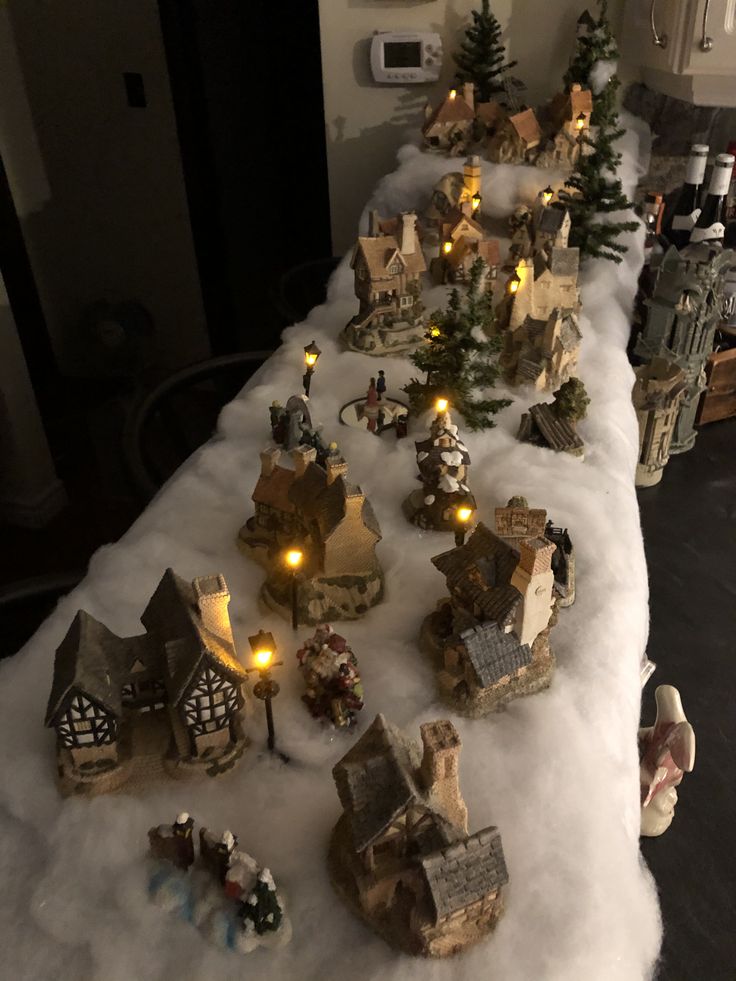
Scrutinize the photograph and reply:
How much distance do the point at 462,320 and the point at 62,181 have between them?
2817mm

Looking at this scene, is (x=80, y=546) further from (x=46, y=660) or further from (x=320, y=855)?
(x=320, y=855)

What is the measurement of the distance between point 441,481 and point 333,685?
0.53 m

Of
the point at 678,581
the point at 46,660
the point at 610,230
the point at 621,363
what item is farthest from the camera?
the point at 610,230

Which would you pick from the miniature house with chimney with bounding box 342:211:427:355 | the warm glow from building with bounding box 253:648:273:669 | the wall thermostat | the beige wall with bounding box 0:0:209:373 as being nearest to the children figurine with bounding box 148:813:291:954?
the warm glow from building with bounding box 253:648:273:669

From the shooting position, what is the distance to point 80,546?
11.4ft

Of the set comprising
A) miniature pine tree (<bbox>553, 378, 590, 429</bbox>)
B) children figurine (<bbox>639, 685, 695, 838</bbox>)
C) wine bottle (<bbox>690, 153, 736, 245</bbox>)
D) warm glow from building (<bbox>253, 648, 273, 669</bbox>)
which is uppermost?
wine bottle (<bbox>690, 153, 736, 245</bbox>)

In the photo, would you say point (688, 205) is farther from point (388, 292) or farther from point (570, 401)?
point (570, 401)

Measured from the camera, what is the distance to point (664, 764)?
154 centimetres

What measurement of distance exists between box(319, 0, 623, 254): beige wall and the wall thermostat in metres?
0.05

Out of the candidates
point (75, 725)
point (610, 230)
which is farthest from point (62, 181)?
point (75, 725)

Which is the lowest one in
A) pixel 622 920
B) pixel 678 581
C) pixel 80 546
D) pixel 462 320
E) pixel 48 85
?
pixel 80 546

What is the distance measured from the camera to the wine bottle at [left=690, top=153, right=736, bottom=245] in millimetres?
2686

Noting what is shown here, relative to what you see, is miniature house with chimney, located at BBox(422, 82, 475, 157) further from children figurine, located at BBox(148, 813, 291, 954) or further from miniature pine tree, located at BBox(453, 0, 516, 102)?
children figurine, located at BBox(148, 813, 291, 954)

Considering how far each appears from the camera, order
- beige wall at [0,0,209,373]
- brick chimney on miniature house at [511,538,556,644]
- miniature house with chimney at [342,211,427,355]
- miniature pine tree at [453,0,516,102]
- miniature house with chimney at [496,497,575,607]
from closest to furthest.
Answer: brick chimney on miniature house at [511,538,556,644] < miniature house with chimney at [496,497,575,607] < miniature house with chimney at [342,211,427,355] < miniature pine tree at [453,0,516,102] < beige wall at [0,0,209,373]
